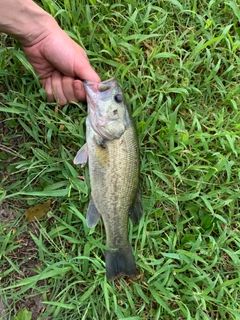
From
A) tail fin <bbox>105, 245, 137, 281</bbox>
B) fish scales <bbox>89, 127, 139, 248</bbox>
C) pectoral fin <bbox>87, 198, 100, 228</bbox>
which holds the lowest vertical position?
tail fin <bbox>105, 245, 137, 281</bbox>

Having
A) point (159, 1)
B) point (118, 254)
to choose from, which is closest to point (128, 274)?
point (118, 254)

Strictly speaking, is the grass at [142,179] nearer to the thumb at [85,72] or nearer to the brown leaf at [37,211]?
the brown leaf at [37,211]

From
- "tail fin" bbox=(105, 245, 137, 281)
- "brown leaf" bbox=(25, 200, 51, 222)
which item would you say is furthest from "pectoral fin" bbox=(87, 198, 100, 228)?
"brown leaf" bbox=(25, 200, 51, 222)

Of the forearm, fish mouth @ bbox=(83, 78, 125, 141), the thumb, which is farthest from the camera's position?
the thumb

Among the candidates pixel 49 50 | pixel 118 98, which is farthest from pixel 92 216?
pixel 49 50

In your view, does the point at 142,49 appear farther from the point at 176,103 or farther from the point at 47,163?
the point at 47,163

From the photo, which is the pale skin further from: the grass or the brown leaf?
the brown leaf
